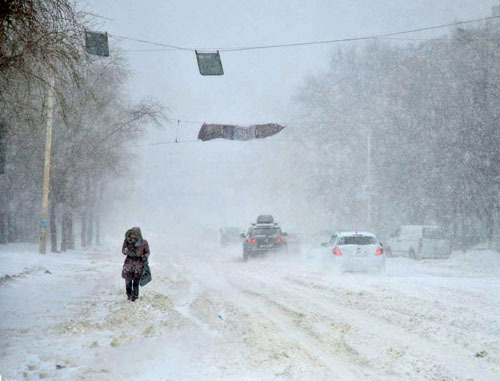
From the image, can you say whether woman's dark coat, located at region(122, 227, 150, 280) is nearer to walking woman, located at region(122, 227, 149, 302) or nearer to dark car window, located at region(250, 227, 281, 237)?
walking woman, located at region(122, 227, 149, 302)

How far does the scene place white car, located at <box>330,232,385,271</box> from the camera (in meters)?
19.1

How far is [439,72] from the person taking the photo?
34.6 meters

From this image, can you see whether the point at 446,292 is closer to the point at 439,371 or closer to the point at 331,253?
the point at 331,253

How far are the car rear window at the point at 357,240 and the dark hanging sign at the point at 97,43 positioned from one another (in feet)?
33.5

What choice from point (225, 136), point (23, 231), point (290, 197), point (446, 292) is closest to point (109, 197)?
point (23, 231)

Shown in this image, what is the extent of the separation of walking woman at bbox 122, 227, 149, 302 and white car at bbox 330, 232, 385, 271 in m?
9.02

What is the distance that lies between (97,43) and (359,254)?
36.1 ft

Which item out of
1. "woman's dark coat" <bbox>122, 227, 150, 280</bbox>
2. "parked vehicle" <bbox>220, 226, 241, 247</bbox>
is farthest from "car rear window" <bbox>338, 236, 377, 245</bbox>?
"parked vehicle" <bbox>220, 226, 241, 247</bbox>

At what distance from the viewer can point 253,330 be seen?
874cm

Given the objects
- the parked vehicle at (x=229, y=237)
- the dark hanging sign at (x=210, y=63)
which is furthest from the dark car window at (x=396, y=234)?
the parked vehicle at (x=229, y=237)

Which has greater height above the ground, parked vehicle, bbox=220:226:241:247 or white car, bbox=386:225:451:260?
white car, bbox=386:225:451:260

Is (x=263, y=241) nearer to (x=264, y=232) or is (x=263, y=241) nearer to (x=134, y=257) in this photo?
(x=264, y=232)

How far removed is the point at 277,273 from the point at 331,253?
210 centimetres

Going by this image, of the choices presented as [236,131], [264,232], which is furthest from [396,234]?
[236,131]
